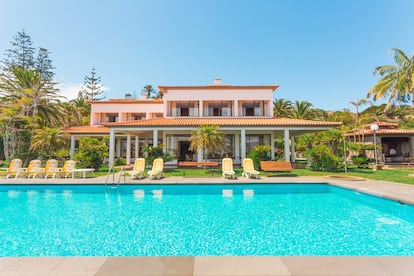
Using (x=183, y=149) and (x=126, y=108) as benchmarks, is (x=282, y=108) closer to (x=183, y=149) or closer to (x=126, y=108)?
(x=183, y=149)

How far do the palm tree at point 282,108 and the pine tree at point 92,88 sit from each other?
3555cm

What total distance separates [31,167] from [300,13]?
2016 cm

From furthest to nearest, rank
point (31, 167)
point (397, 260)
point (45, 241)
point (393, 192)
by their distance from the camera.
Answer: point (31, 167)
point (393, 192)
point (45, 241)
point (397, 260)

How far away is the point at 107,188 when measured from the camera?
10.3 m

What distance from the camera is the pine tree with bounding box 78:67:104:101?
4459 centimetres

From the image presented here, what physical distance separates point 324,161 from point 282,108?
1955cm

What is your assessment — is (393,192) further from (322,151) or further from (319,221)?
(322,151)

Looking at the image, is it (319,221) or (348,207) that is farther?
(348,207)

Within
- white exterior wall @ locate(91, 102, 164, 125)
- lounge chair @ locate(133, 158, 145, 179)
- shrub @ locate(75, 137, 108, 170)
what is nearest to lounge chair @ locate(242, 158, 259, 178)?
lounge chair @ locate(133, 158, 145, 179)

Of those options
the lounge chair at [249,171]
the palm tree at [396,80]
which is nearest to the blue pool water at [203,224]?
the lounge chair at [249,171]

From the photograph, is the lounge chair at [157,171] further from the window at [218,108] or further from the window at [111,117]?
the window at [111,117]

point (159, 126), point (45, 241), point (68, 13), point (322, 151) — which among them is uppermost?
point (68, 13)

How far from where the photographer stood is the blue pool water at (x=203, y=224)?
13.9ft

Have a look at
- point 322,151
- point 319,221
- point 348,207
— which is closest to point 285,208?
point 319,221
